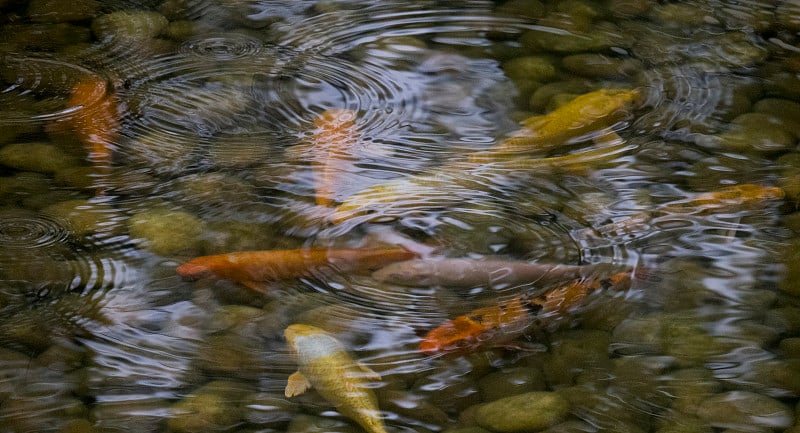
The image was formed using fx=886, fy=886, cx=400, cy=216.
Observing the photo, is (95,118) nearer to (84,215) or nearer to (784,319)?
(84,215)

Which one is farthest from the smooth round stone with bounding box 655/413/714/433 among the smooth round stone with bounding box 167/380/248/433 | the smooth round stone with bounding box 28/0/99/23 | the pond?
the smooth round stone with bounding box 28/0/99/23

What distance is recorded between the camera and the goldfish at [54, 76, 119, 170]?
107 inches

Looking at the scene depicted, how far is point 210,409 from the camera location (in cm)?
193

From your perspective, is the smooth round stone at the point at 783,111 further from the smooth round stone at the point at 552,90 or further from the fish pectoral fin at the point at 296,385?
the fish pectoral fin at the point at 296,385

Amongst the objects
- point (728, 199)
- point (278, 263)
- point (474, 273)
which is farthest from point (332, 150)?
point (728, 199)

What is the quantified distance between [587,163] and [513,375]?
2.97 feet

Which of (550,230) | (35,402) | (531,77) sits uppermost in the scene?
(531,77)

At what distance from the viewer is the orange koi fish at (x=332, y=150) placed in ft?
8.42

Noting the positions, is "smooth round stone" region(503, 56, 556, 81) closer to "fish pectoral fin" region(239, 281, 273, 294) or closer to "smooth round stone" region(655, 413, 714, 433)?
"fish pectoral fin" region(239, 281, 273, 294)

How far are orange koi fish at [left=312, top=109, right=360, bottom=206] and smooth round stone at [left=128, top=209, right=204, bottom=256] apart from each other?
0.36m

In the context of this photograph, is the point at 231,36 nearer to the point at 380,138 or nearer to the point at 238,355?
the point at 380,138

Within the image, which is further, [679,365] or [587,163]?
[587,163]

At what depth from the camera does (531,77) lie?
312cm

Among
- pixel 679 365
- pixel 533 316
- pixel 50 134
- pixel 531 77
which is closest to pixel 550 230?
pixel 533 316
